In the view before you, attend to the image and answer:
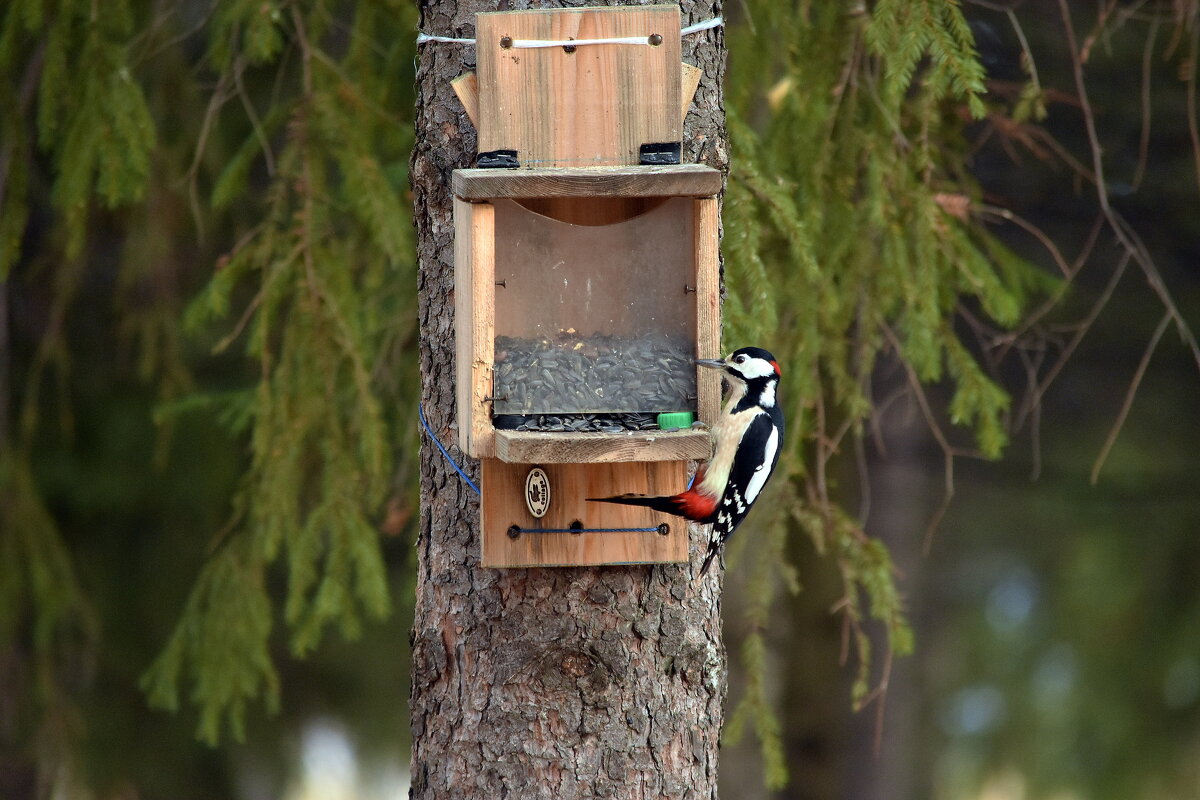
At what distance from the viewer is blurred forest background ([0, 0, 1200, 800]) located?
2840 millimetres

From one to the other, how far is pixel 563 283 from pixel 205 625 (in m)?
1.68

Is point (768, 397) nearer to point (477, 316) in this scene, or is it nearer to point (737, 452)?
point (737, 452)

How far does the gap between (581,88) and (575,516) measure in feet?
2.26

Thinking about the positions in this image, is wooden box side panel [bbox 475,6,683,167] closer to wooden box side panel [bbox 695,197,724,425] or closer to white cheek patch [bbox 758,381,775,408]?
wooden box side panel [bbox 695,197,724,425]

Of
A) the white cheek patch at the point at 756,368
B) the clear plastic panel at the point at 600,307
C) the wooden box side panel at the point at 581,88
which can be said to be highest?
the wooden box side panel at the point at 581,88

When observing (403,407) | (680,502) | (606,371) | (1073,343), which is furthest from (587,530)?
(403,407)

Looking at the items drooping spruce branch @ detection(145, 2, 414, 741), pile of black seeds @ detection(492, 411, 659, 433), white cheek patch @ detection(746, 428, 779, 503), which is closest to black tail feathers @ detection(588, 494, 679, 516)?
pile of black seeds @ detection(492, 411, 659, 433)

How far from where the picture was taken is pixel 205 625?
3279 millimetres

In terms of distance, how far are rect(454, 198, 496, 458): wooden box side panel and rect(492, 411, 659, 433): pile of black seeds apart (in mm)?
53

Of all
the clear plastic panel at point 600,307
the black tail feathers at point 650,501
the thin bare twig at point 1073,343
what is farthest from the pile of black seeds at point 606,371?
the thin bare twig at point 1073,343

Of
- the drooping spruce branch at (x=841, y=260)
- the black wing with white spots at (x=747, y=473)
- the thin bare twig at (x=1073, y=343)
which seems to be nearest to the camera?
the black wing with white spots at (x=747, y=473)

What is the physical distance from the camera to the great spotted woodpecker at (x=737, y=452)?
2085 millimetres

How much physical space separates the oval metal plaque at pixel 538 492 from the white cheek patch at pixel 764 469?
1.63 ft

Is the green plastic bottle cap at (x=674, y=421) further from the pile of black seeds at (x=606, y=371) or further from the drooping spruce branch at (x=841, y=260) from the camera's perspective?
the drooping spruce branch at (x=841, y=260)
